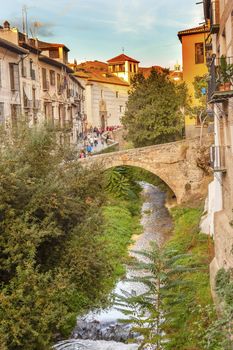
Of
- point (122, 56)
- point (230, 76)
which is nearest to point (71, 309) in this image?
point (230, 76)

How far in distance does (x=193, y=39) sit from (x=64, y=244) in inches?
1185

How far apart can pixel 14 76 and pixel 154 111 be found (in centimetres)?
1129

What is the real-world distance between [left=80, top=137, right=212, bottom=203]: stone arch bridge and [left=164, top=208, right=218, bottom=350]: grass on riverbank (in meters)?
2.53

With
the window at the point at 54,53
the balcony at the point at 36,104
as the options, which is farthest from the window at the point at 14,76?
the window at the point at 54,53

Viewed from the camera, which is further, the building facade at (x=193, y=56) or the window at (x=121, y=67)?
the window at (x=121, y=67)

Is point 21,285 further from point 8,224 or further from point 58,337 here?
point 58,337

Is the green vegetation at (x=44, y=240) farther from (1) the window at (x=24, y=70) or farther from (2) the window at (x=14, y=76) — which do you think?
(1) the window at (x=24, y=70)

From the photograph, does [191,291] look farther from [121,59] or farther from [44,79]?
[121,59]

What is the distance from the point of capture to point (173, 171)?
3272 centimetres

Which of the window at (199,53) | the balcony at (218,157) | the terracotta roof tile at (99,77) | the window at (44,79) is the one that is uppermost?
the terracotta roof tile at (99,77)

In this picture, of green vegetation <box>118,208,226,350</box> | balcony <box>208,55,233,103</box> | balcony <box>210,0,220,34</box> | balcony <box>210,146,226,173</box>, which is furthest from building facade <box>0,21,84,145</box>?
balcony <box>208,55,233,103</box>

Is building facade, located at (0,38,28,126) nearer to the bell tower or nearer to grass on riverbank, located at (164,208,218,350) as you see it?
grass on riverbank, located at (164,208,218,350)

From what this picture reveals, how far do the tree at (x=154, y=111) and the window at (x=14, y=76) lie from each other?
1022 centimetres

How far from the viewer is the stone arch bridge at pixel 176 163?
31688 millimetres
